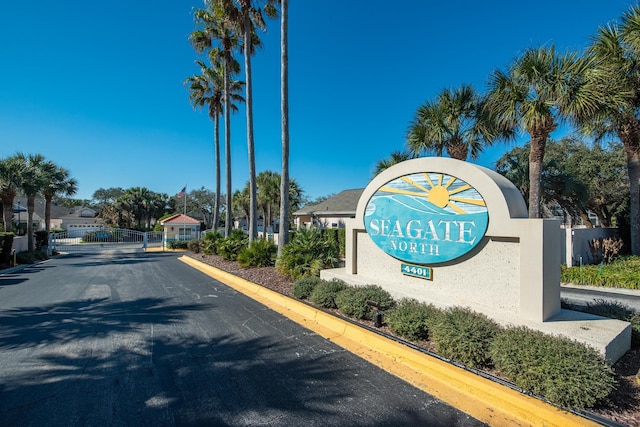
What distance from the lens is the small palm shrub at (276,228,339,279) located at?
8811mm

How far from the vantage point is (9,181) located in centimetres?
1706

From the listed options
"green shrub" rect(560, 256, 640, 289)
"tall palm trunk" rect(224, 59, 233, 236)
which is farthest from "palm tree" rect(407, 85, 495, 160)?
"tall palm trunk" rect(224, 59, 233, 236)

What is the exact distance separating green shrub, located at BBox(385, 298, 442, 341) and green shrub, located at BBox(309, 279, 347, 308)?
1.53 meters

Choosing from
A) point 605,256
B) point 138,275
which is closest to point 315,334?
point 138,275

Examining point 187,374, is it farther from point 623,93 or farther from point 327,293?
point 623,93

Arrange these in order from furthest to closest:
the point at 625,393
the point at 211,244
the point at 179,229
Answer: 1. the point at 179,229
2. the point at 211,244
3. the point at 625,393

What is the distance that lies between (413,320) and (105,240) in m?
31.2

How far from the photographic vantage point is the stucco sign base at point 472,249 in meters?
4.21

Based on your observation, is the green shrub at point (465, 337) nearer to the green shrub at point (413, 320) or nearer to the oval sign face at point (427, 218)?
the green shrub at point (413, 320)

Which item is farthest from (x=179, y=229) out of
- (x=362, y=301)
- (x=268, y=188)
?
(x=362, y=301)

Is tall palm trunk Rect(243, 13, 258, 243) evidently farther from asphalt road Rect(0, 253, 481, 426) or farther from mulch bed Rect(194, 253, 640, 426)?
mulch bed Rect(194, 253, 640, 426)

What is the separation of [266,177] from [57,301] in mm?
25330

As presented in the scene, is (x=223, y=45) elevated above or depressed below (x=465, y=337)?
above

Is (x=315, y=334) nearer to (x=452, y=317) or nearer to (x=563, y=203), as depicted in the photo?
(x=452, y=317)
